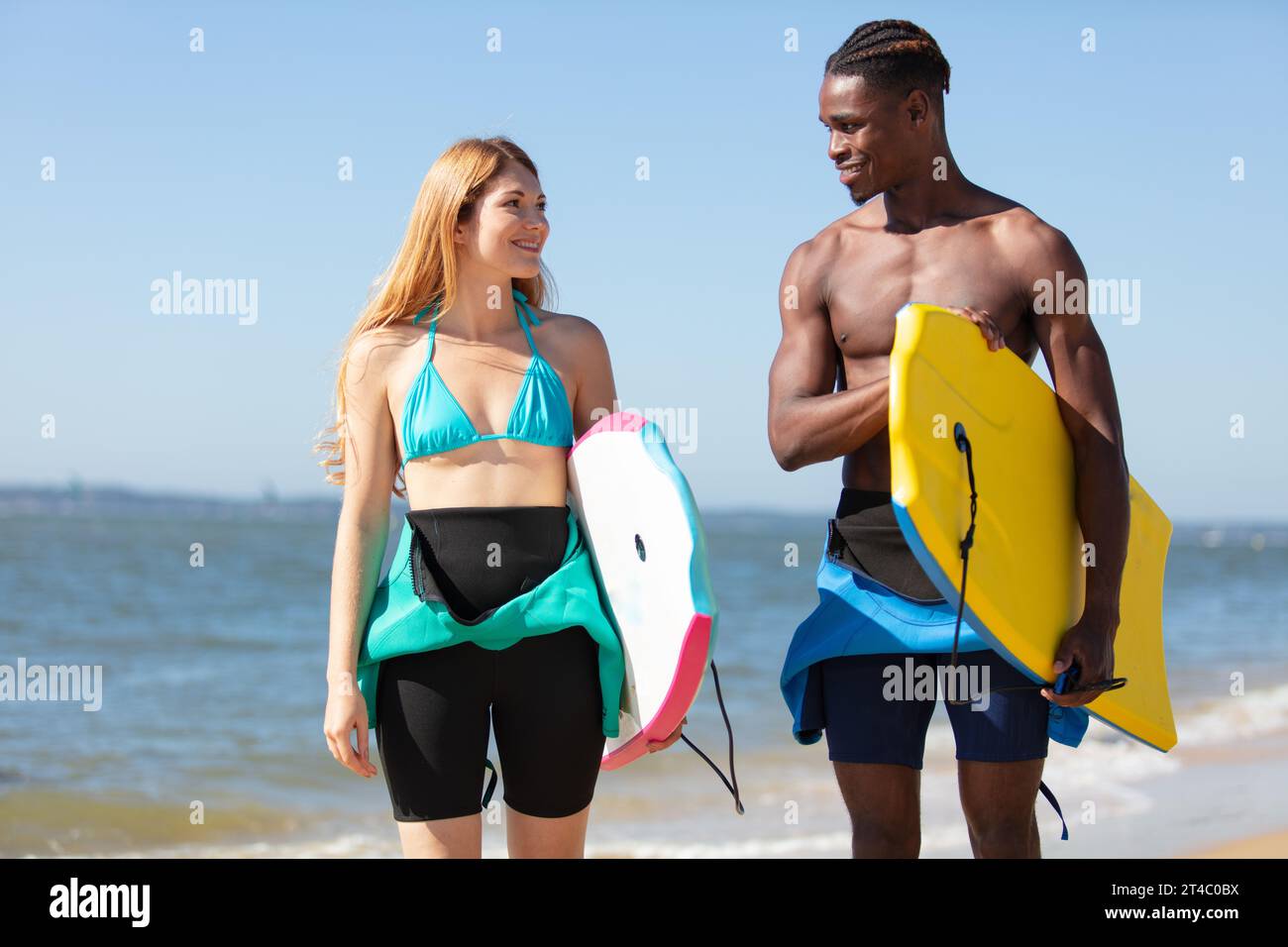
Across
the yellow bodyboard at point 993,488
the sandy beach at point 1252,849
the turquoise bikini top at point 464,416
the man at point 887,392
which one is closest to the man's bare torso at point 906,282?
the man at point 887,392

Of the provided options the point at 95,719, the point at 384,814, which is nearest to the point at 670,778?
the point at 384,814

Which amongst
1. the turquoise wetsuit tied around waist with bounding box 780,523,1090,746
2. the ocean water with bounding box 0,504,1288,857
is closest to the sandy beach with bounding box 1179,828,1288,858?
the ocean water with bounding box 0,504,1288,857

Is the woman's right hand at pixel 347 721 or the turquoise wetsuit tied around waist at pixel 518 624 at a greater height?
the turquoise wetsuit tied around waist at pixel 518 624

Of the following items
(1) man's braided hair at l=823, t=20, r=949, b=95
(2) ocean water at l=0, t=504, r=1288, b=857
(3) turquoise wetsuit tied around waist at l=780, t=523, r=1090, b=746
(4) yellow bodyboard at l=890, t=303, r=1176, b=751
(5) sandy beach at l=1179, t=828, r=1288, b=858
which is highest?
(1) man's braided hair at l=823, t=20, r=949, b=95

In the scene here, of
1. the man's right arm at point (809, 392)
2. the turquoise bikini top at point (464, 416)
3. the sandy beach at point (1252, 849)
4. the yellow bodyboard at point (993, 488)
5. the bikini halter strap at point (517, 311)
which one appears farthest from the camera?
the sandy beach at point (1252, 849)

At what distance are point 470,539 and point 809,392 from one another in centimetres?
75

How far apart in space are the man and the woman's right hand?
88cm

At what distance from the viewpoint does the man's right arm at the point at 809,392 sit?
249cm

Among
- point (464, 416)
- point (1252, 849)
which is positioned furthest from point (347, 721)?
point (1252, 849)

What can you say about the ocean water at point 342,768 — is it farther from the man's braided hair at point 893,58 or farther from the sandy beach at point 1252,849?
the man's braided hair at point 893,58

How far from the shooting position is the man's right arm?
8.17 ft

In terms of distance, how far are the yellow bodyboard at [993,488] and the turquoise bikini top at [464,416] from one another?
26.8 inches

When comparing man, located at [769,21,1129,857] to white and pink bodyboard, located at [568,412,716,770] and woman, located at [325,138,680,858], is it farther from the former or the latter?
woman, located at [325,138,680,858]
